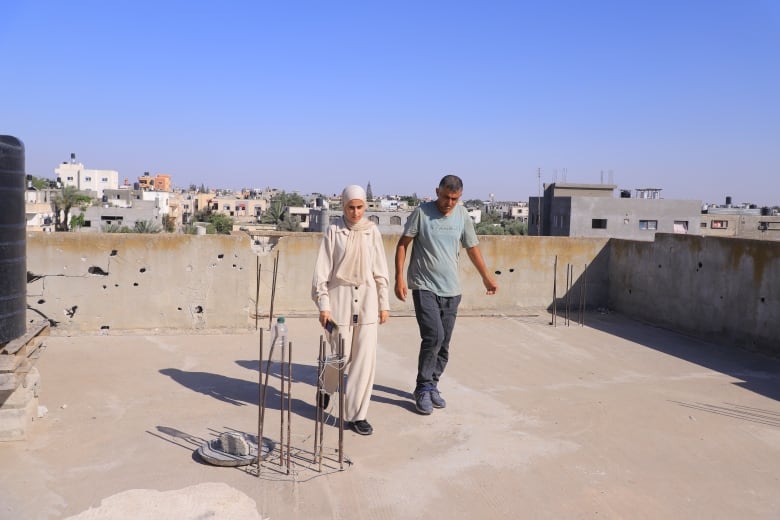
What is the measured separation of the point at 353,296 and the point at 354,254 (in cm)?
29

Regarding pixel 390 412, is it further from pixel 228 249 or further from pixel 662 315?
pixel 662 315

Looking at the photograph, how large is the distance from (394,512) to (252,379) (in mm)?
2824

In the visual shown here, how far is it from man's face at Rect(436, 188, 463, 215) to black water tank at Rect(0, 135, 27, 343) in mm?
2935

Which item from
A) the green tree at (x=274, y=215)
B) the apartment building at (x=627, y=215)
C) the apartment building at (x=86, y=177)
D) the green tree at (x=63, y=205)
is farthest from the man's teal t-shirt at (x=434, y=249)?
the apartment building at (x=86, y=177)

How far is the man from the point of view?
17.2 ft

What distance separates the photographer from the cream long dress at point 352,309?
473 centimetres

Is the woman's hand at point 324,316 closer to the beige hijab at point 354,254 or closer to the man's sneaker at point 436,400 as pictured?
the beige hijab at point 354,254

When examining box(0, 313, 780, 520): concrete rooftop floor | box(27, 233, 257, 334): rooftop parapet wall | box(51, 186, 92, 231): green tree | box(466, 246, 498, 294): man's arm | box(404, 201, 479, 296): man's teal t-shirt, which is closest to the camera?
box(0, 313, 780, 520): concrete rooftop floor

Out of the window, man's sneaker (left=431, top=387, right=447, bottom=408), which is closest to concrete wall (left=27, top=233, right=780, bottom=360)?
man's sneaker (left=431, top=387, right=447, bottom=408)

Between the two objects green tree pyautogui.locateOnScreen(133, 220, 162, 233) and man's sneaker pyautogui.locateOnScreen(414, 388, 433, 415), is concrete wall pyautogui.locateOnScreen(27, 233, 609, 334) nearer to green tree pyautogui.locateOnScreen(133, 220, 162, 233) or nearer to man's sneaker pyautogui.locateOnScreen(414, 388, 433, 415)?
man's sneaker pyautogui.locateOnScreen(414, 388, 433, 415)

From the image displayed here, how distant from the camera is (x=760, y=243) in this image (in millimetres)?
7742

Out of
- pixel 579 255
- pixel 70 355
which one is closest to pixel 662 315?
pixel 579 255

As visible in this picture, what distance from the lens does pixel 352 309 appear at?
477 cm

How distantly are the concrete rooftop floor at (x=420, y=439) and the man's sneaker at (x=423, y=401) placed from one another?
2.1 inches
